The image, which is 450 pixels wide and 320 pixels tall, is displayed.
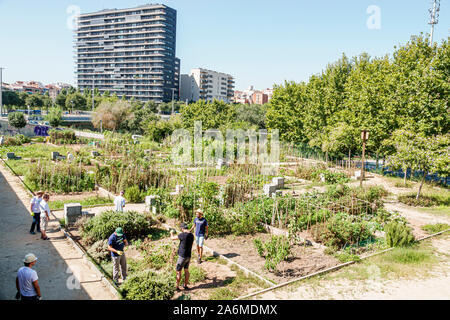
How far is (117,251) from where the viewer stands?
6836 millimetres

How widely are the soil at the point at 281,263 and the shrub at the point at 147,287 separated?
239cm

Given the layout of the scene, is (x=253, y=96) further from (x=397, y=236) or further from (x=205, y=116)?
(x=397, y=236)

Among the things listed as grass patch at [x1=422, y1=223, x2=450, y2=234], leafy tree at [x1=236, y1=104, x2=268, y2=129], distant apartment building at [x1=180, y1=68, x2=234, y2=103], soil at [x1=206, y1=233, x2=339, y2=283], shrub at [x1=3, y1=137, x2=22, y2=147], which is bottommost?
soil at [x1=206, y1=233, x2=339, y2=283]

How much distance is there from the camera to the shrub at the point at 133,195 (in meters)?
13.9

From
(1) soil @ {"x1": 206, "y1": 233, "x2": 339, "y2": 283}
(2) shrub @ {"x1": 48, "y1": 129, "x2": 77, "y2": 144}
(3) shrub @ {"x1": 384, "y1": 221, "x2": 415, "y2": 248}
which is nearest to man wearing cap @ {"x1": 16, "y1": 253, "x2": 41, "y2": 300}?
(1) soil @ {"x1": 206, "y1": 233, "x2": 339, "y2": 283}

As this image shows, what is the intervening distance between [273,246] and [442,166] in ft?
34.1

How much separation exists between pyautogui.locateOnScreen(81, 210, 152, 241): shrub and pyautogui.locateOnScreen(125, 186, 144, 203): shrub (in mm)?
3653

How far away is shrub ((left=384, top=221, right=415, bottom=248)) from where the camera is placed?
9.82 metres

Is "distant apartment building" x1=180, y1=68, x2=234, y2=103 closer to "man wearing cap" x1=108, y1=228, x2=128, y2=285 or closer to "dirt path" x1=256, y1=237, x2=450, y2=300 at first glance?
"man wearing cap" x1=108, y1=228, x2=128, y2=285

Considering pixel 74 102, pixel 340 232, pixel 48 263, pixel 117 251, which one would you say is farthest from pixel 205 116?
pixel 74 102

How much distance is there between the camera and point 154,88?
10775cm

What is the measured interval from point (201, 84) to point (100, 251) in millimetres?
112168
